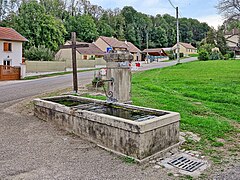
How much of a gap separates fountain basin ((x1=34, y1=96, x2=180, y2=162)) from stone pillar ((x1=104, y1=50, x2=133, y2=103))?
2.02 feet

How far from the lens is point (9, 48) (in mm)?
30641

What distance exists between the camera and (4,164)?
4.98m

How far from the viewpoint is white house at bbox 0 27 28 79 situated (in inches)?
1173

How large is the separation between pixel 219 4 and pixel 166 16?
254 feet

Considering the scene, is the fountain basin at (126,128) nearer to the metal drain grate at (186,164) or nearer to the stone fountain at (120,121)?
the stone fountain at (120,121)

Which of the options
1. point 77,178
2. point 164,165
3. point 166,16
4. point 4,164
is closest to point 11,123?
point 4,164

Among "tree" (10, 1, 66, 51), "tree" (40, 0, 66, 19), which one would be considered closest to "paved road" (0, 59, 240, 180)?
"tree" (10, 1, 66, 51)

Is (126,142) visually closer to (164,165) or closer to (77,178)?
(164,165)

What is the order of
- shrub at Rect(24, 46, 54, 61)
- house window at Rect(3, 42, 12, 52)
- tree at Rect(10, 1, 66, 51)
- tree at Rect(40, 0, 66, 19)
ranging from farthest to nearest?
1. tree at Rect(40, 0, 66, 19)
2. tree at Rect(10, 1, 66, 51)
3. shrub at Rect(24, 46, 54, 61)
4. house window at Rect(3, 42, 12, 52)

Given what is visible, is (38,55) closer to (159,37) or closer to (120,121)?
(120,121)

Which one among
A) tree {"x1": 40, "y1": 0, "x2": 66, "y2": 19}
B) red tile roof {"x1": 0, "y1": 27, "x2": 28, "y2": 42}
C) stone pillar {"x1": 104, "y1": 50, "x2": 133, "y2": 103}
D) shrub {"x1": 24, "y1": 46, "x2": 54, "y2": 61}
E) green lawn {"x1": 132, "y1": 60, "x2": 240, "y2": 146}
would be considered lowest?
green lawn {"x1": 132, "y1": 60, "x2": 240, "y2": 146}

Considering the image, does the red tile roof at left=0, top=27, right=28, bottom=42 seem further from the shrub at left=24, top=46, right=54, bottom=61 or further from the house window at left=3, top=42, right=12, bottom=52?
the shrub at left=24, top=46, right=54, bottom=61

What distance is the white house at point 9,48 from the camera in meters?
29.8

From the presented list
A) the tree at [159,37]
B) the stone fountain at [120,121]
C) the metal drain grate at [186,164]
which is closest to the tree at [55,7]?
the tree at [159,37]
